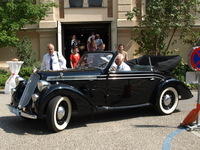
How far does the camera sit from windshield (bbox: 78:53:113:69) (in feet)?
26.1

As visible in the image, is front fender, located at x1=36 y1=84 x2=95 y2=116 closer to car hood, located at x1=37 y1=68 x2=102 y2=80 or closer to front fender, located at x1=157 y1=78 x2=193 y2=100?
car hood, located at x1=37 y1=68 x2=102 y2=80

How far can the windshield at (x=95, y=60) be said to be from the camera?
7969 millimetres

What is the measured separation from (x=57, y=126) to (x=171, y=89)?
3064 mm

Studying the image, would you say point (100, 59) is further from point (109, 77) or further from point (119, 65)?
point (109, 77)

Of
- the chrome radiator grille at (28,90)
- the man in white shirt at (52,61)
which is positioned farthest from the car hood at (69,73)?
the man in white shirt at (52,61)

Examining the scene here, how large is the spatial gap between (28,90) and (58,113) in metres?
0.84

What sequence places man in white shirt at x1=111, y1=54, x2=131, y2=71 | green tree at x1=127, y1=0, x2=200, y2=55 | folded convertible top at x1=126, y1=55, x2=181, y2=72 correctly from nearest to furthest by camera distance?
1. man in white shirt at x1=111, y1=54, x2=131, y2=71
2. folded convertible top at x1=126, y1=55, x2=181, y2=72
3. green tree at x1=127, y1=0, x2=200, y2=55

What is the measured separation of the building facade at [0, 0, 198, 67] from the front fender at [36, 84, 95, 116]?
12683 millimetres

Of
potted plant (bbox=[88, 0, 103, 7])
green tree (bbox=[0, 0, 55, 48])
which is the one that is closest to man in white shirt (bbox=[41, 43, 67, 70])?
green tree (bbox=[0, 0, 55, 48])

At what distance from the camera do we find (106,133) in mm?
6895

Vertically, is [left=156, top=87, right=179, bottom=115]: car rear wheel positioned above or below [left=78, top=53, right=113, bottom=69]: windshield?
below

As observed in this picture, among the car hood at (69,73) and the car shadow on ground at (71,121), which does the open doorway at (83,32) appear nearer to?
the car shadow on ground at (71,121)

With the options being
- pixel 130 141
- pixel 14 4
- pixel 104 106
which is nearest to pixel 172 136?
pixel 130 141

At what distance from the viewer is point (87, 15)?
790 inches
